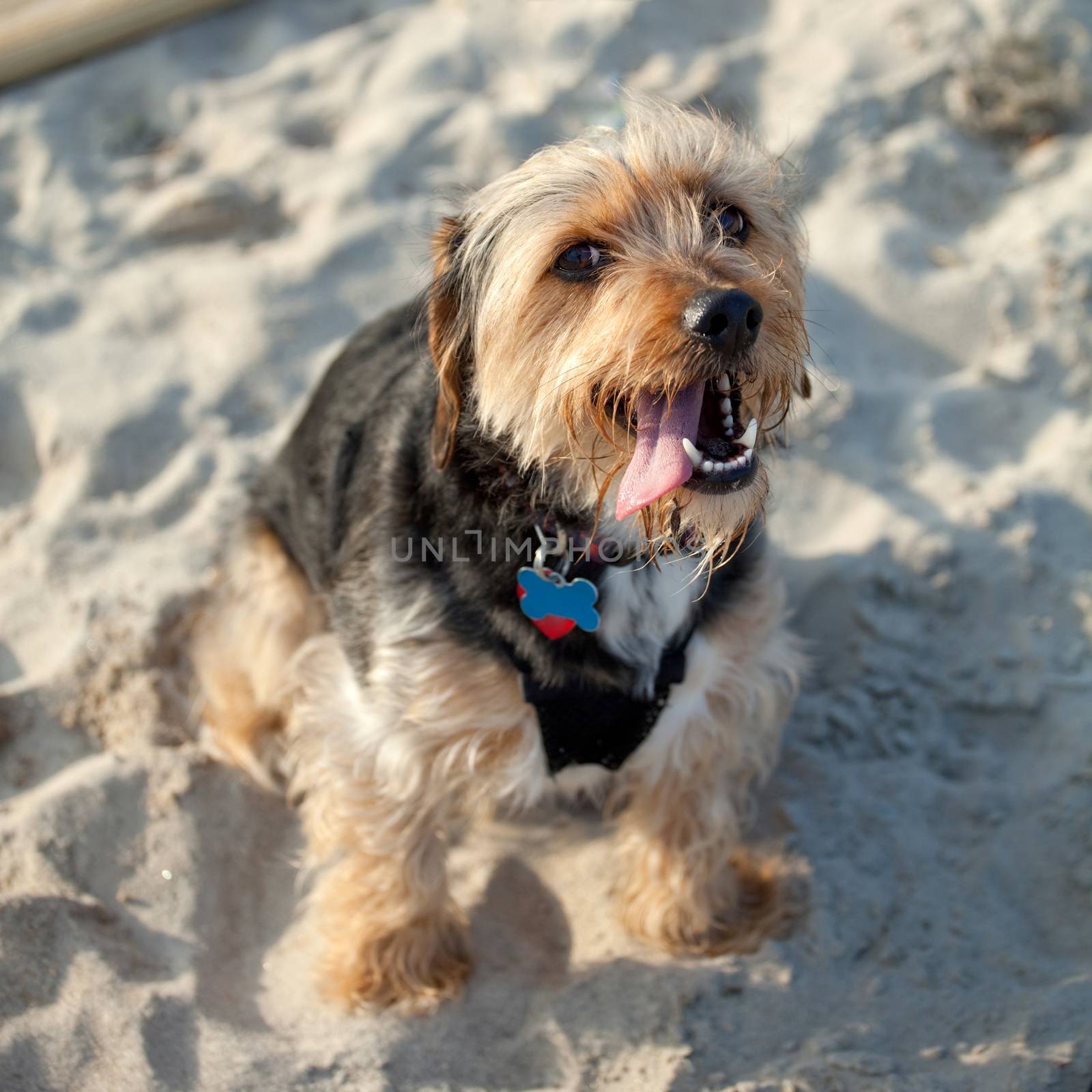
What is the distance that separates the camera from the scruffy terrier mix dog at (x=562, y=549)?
227 centimetres

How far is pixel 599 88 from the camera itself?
510cm

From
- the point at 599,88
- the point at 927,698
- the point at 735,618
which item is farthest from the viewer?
the point at 599,88

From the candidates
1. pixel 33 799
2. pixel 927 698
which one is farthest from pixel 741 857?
pixel 33 799

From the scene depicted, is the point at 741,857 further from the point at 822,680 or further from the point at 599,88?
the point at 599,88

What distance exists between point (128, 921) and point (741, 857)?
1.80 metres

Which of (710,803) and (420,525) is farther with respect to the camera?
(710,803)

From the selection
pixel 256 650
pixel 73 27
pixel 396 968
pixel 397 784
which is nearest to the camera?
pixel 397 784

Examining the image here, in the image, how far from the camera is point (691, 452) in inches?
87.4

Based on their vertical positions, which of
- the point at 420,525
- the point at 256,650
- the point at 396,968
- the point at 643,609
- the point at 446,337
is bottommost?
the point at 396,968

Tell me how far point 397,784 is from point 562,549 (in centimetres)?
79

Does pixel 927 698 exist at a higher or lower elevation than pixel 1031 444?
lower

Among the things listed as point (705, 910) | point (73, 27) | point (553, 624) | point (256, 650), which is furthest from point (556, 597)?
point (73, 27)

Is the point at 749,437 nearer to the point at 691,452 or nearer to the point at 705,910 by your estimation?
the point at 691,452

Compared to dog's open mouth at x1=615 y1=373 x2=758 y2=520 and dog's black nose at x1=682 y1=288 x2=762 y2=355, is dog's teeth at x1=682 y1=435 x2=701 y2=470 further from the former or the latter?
dog's black nose at x1=682 y1=288 x2=762 y2=355
